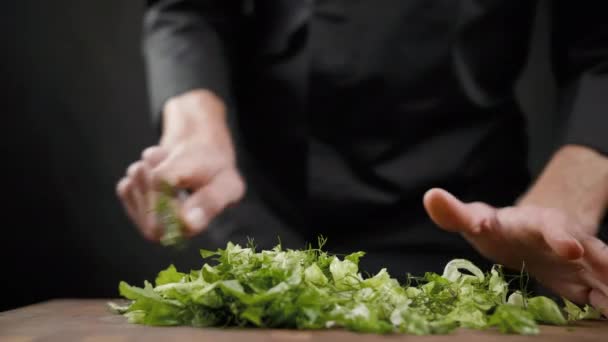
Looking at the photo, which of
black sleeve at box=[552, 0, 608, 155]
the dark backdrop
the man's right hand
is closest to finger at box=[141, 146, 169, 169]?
the man's right hand

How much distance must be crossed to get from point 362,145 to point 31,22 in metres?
1.48

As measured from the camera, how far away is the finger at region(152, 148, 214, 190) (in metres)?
1.04

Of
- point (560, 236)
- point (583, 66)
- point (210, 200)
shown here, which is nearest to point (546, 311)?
point (560, 236)

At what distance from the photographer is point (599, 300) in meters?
0.87

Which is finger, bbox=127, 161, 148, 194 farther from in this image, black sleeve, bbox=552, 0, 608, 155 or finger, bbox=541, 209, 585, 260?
black sleeve, bbox=552, 0, 608, 155

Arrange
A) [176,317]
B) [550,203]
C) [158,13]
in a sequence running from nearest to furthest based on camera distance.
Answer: [176,317] < [550,203] < [158,13]

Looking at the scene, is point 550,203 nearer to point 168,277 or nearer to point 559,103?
point 559,103

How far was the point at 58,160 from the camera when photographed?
2.36 meters

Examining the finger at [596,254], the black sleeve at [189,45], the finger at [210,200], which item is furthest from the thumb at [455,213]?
the black sleeve at [189,45]

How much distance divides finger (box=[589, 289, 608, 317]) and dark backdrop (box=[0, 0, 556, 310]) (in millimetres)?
1585

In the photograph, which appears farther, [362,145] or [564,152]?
[362,145]

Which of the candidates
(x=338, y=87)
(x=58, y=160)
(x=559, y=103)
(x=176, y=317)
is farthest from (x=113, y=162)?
(x=176, y=317)

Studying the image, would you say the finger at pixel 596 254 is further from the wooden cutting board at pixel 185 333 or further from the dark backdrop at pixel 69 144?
the dark backdrop at pixel 69 144

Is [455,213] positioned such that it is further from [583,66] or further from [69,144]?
[69,144]
